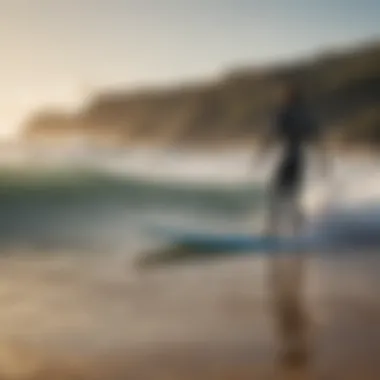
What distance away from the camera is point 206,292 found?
1.09m

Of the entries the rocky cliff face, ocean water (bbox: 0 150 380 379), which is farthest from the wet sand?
the rocky cliff face

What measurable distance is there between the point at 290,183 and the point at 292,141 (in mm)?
70

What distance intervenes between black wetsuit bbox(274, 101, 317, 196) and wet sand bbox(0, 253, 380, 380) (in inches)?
5.3

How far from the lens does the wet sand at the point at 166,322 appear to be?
102 cm

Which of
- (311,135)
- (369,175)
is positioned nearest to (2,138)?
(311,135)

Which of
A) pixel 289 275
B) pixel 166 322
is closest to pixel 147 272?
pixel 166 322

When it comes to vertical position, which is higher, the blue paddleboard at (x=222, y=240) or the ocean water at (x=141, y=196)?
the ocean water at (x=141, y=196)

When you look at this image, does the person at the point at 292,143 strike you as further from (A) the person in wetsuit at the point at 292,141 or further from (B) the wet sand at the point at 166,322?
(B) the wet sand at the point at 166,322

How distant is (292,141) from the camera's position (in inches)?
45.2

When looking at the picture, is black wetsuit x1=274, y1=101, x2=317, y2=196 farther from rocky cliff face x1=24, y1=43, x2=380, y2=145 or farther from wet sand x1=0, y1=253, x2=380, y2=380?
wet sand x1=0, y1=253, x2=380, y2=380

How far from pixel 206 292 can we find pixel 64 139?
33 centimetres

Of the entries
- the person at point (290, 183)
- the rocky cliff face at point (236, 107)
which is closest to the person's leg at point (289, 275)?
the person at point (290, 183)

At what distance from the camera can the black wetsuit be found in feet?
3.76

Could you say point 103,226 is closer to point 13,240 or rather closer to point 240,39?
point 13,240
